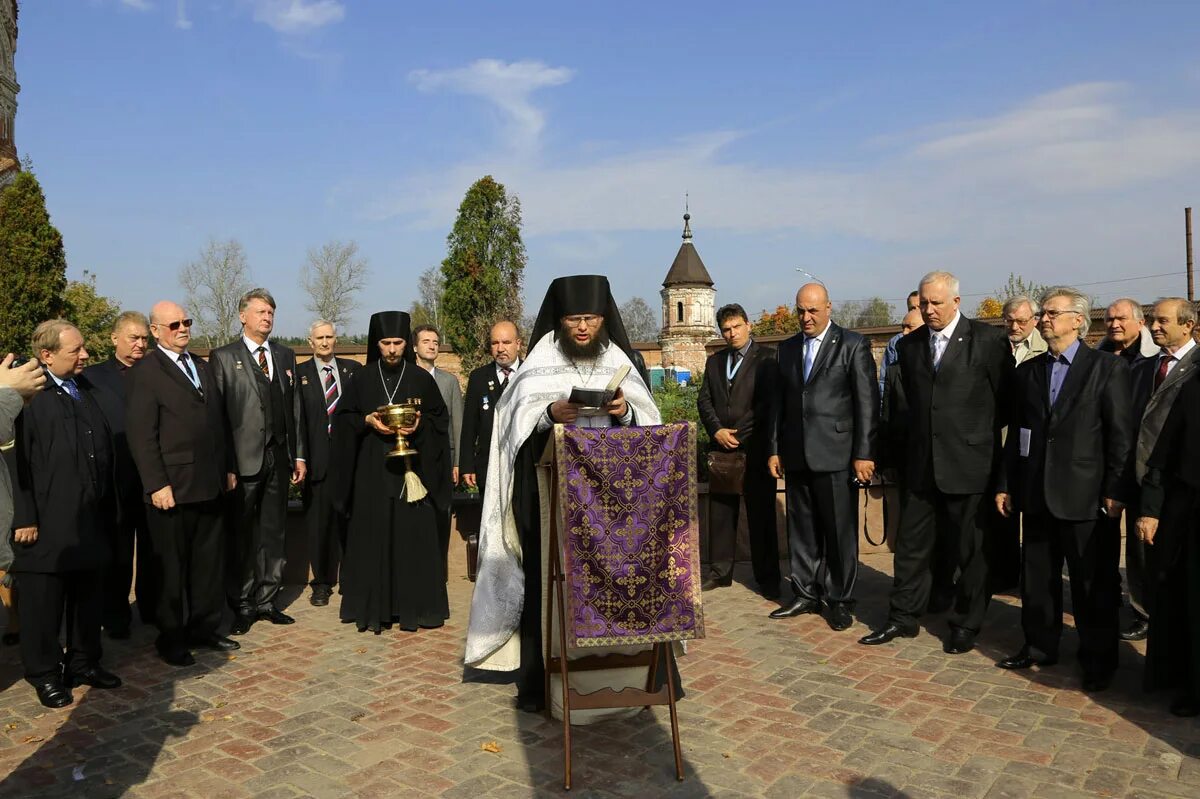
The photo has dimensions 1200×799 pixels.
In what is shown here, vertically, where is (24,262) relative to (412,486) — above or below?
above

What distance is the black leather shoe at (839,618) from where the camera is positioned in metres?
6.24

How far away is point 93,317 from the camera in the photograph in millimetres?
28578

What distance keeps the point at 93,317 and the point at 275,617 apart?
26245 millimetres

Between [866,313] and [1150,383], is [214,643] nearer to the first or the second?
[1150,383]

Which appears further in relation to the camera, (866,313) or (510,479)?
(866,313)

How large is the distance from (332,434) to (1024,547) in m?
4.89

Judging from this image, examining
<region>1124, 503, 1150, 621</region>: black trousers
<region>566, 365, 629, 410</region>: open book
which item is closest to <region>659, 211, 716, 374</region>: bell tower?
<region>1124, 503, 1150, 621</region>: black trousers

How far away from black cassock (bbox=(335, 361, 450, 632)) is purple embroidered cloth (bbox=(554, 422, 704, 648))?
2.71 m

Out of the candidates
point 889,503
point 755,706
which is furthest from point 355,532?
point 889,503

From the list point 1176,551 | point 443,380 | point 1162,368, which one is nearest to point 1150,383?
point 1162,368

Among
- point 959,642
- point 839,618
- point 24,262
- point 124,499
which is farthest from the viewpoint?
point 24,262

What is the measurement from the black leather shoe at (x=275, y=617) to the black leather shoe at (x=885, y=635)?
4.14m

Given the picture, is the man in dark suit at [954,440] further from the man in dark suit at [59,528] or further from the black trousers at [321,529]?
the man in dark suit at [59,528]

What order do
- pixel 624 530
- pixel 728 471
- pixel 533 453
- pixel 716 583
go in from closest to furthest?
pixel 624 530
pixel 533 453
pixel 728 471
pixel 716 583
